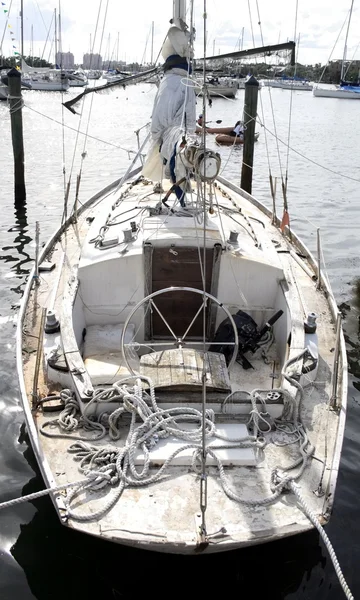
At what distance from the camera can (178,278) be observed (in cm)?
714

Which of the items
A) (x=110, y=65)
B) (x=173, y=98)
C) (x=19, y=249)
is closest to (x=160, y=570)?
(x=173, y=98)

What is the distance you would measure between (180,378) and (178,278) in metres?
2.05

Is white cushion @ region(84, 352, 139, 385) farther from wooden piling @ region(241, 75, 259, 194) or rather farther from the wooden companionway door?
wooden piling @ region(241, 75, 259, 194)

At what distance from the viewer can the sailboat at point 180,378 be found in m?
4.38

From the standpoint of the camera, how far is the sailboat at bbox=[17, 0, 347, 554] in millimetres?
4383

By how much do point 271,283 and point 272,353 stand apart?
96 cm

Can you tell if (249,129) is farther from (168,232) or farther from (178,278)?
(178,278)

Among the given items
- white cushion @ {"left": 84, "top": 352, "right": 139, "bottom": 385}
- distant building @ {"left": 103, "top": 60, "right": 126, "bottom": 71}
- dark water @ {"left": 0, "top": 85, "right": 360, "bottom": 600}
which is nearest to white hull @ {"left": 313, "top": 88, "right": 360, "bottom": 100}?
distant building @ {"left": 103, "top": 60, "right": 126, "bottom": 71}

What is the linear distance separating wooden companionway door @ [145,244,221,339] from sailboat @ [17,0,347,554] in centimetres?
2

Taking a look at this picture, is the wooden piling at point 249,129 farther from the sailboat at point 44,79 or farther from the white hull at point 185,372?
the sailboat at point 44,79

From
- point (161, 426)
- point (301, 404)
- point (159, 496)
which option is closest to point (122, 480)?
point (159, 496)

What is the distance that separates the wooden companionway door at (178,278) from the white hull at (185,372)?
3cm

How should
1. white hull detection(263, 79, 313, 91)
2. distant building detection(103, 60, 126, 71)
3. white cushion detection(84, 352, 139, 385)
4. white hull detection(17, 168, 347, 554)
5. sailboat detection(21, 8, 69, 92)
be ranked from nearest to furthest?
white hull detection(17, 168, 347, 554) → white cushion detection(84, 352, 139, 385) → distant building detection(103, 60, 126, 71) → sailboat detection(21, 8, 69, 92) → white hull detection(263, 79, 313, 91)

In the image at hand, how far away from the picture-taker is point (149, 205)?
29.3 feet
